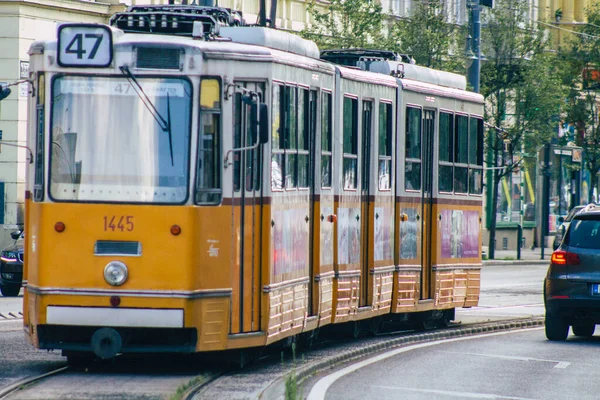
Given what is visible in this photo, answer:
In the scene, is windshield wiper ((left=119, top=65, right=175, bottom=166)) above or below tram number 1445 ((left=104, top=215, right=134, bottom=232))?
above

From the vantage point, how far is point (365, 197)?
1659 cm

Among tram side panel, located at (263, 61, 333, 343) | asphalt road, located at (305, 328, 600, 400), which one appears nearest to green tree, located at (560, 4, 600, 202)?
asphalt road, located at (305, 328, 600, 400)

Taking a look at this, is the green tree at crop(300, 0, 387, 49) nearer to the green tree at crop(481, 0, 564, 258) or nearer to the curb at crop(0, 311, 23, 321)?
the green tree at crop(481, 0, 564, 258)

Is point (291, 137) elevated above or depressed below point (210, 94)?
below

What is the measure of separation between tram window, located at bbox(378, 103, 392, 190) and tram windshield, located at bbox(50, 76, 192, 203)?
15.5 ft

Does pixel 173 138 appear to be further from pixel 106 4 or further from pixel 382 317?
pixel 106 4

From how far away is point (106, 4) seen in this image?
3597cm

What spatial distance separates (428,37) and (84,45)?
26667 millimetres

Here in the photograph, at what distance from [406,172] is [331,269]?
9.35 ft

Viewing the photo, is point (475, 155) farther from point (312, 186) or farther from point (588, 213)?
point (312, 186)

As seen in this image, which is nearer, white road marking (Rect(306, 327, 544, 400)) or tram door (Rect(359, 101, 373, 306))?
white road marking (Rect(306, 327, 544, 400))

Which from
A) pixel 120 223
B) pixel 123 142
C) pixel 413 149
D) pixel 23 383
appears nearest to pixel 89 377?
pixel 23 383

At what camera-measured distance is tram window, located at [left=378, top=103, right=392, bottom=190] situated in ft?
55.9

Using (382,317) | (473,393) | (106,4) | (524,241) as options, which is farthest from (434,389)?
(524,241)
